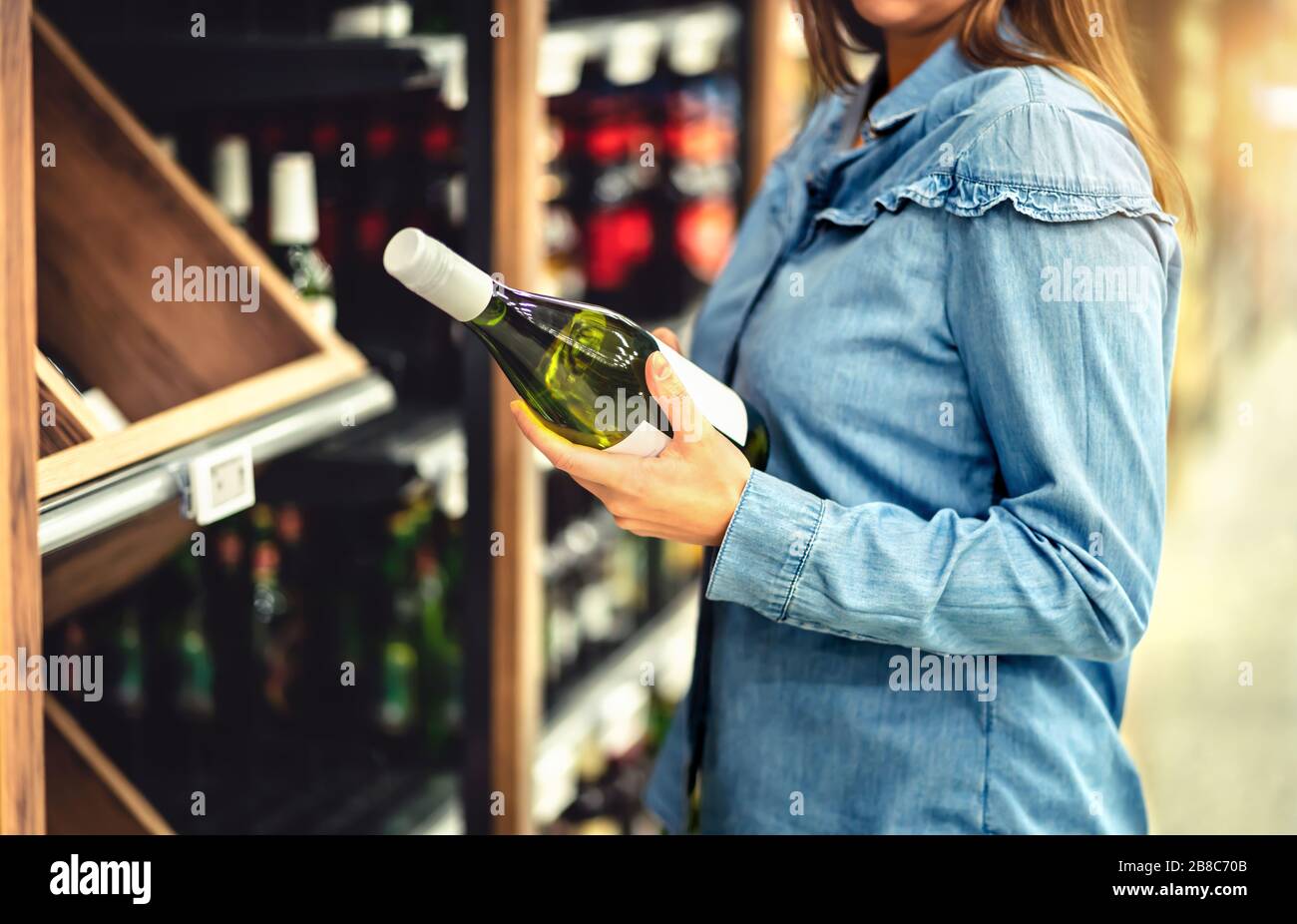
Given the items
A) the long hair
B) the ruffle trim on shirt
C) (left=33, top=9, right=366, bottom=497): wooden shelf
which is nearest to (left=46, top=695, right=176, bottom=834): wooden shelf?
(left=33, top=9, right=366, bottom=497): wooden shelf

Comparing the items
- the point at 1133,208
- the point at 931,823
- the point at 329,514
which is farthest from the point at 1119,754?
the point at 329,514

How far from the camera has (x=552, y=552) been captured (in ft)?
7.91

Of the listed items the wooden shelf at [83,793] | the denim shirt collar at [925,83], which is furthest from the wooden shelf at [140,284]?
the denim shirt collar at [925,83]

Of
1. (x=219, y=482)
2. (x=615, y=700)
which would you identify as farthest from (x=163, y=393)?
(x=615, y=700)

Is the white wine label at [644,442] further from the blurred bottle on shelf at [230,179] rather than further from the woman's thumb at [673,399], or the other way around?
the blurred bottle on shelf at [230,179]

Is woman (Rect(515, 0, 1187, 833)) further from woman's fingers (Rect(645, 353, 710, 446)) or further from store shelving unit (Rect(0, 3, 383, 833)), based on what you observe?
store shelving unit (Rect(0, 3, 383, 833))

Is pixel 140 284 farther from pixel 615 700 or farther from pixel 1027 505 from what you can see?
pixel 615 700

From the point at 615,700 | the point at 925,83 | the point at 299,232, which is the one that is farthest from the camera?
the point at 615,700

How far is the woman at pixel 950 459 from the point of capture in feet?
2.97

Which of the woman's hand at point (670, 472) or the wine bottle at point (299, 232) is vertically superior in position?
the wine bottle at point (299, 232)

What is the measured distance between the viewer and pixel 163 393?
1261 mm

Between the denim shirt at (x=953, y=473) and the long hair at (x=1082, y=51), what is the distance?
0.09 feet

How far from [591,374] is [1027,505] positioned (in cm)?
36
